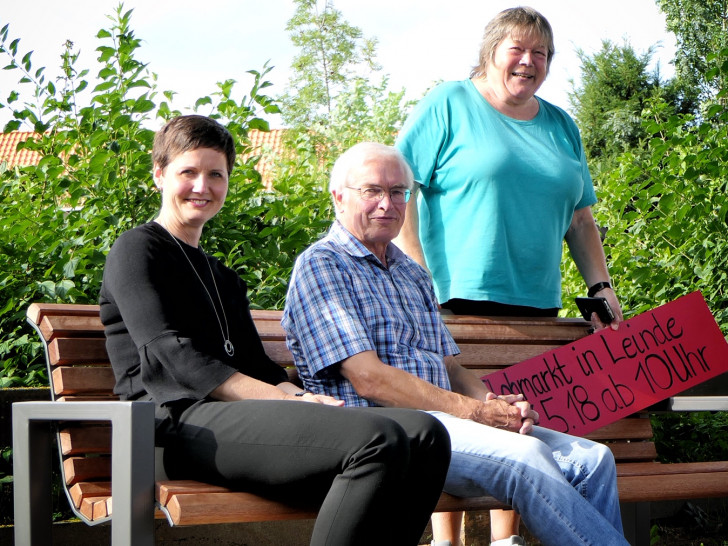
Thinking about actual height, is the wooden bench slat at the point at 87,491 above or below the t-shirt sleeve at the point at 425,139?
below

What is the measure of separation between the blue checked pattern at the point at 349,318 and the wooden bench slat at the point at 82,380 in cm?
56

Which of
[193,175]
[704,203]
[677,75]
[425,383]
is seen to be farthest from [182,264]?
[677,75]

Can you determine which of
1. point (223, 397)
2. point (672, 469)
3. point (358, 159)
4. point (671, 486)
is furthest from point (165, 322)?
point (672, 469)

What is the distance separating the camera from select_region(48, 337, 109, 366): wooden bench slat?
2.93m

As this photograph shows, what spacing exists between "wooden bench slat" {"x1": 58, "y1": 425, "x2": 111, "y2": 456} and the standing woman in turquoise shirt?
1236mm

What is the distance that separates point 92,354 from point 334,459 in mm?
1016

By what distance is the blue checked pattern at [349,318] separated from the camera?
285 cm

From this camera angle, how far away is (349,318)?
9.34 feet

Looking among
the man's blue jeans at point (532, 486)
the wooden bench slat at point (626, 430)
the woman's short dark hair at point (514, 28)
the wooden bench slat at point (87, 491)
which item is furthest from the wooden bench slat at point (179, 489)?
the woman's short dark hair at point (514, 28)

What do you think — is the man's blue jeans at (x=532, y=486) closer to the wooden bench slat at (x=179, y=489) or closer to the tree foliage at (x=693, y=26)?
the wooden bench slat at (x=179, y=489)

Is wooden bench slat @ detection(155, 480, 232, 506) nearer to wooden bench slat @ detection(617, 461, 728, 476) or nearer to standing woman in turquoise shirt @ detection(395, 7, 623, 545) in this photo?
standing woman in turquoise shirt @ detection(395, 7, 623, 545)

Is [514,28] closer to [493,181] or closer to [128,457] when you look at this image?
[493,181]

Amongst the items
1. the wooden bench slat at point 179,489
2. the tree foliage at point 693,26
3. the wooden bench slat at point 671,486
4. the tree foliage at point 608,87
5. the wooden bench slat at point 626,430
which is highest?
the tree foliage at point 693,26

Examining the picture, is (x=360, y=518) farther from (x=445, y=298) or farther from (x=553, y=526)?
(x=445, y=298)
